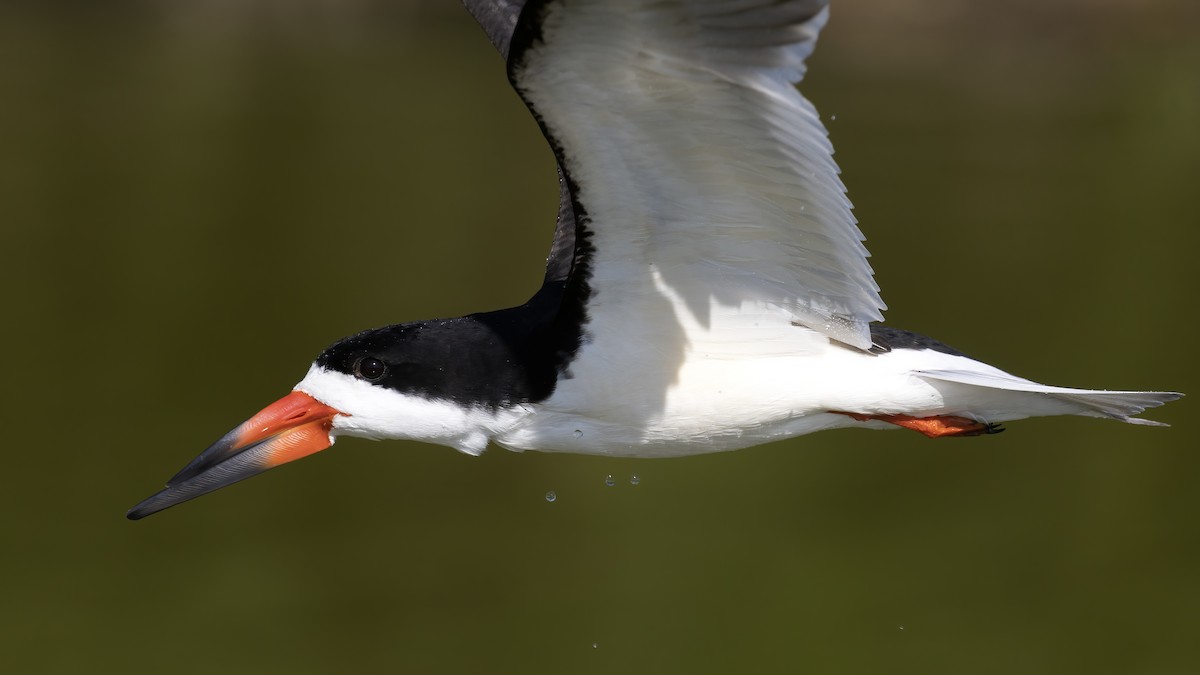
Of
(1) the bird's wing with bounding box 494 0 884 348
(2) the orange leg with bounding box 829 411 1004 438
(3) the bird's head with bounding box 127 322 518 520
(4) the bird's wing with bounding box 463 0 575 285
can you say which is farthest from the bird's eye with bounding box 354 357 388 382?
(2) the orange leg with bounding box 829 411 1004 438

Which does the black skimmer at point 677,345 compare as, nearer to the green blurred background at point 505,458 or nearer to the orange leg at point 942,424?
the orange leg at point 942,424

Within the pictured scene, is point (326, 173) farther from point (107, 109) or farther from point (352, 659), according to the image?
point (352, 659)

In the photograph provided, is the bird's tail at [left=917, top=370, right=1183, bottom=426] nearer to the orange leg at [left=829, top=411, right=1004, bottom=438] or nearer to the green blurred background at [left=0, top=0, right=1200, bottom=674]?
the orange leg at [left=829, top=411, right=1004, bottom=438]

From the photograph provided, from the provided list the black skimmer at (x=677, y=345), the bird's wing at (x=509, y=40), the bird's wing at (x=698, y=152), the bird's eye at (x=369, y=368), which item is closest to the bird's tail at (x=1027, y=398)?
the black skimmer at (x=677, y=345)

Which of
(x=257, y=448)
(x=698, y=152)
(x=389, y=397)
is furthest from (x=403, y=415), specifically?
(x=698, y=152)

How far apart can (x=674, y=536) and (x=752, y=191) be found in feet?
13.1

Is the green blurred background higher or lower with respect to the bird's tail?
lower

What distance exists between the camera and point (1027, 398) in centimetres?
363

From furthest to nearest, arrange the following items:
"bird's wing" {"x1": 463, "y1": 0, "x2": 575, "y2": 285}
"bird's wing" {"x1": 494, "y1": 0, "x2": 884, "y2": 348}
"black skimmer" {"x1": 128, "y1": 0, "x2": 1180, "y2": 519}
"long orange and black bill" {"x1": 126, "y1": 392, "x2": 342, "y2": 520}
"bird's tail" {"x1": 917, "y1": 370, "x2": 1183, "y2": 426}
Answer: "bird's wing" {"x1": 463, "y1": 0, "x2": 575, "y2": 285}, "long orange and black bill" {"x1": 126, "y1": 392, "x2": 342, "y2": 520}, "bird's tail" {"x1": 917, "y1": 370, "x2": 1183, "y2": 426}, "black skimmer" {"x1": 128, "y1": 0, "x2": 1180, "y2": 519}, "bird's wing" {"x1": 494, "y1": 0, "x2": 884, "y2": 348}

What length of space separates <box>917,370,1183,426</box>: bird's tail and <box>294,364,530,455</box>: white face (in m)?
0.98

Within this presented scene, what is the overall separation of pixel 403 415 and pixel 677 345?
637mm

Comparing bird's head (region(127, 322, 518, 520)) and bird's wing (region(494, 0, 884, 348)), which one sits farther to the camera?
bird's head (region(127, 322, 518, 520))

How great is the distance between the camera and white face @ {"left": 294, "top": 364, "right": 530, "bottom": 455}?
3.51m

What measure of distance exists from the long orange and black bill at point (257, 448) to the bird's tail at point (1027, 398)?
4.55 feet
